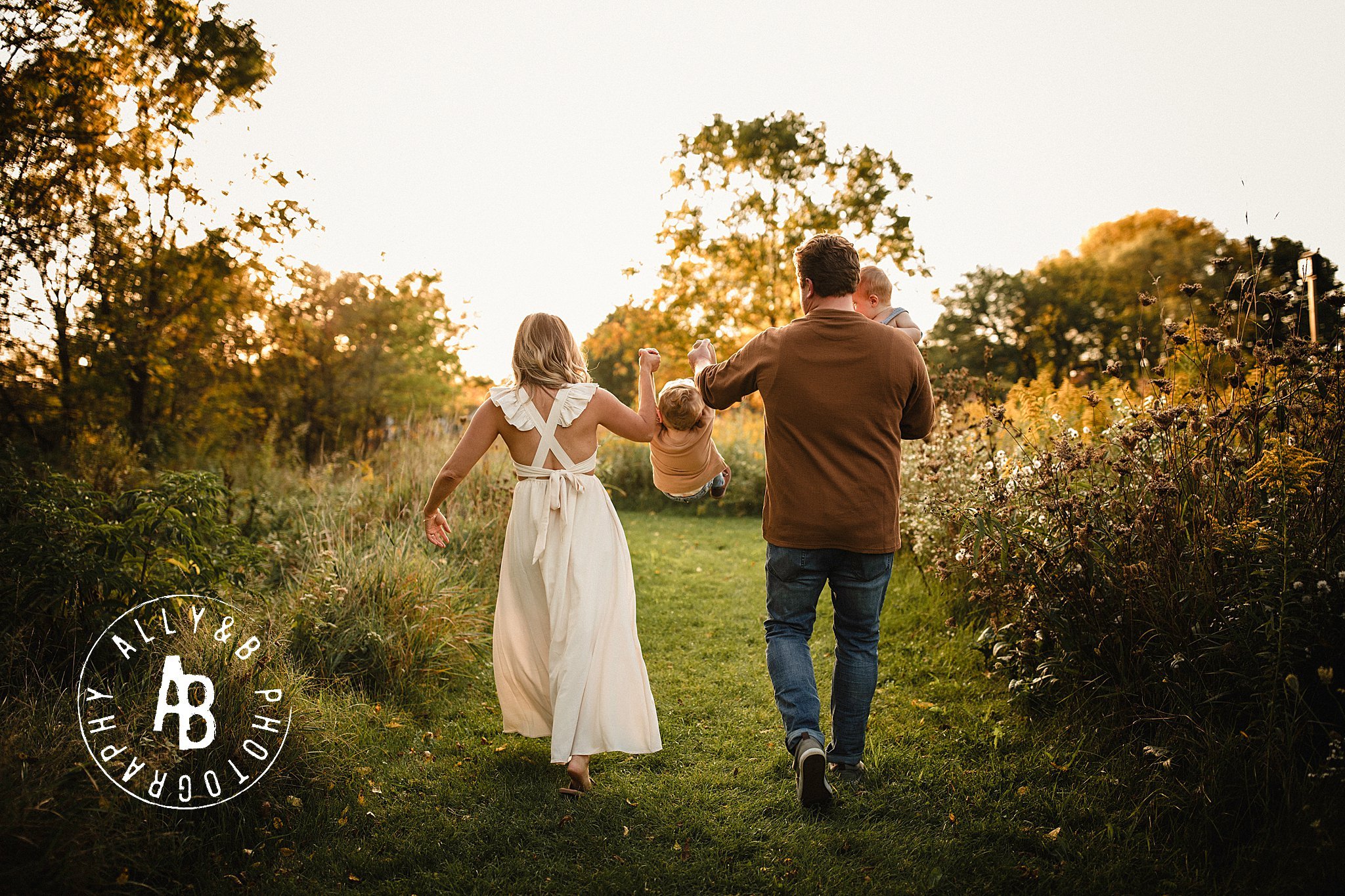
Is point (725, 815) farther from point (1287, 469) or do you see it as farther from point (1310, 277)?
point (1310, 277)

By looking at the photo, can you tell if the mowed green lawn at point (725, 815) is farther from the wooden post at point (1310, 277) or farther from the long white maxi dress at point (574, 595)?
the wooden post at point (1310, 277)

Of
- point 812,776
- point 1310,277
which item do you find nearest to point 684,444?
point 812,776

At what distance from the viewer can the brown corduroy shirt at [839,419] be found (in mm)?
3100

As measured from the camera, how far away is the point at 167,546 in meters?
4.08

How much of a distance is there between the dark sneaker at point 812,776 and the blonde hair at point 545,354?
5.93 feet

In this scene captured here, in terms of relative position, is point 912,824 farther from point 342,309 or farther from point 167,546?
point 342,309

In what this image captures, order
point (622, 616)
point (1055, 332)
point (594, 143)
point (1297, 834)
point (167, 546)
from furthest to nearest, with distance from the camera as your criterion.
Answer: point (1055, 332), point (594, 143), point (167, 546), point (622, 616), point (1297, 834)

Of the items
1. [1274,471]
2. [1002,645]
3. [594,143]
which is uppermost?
[594,143]

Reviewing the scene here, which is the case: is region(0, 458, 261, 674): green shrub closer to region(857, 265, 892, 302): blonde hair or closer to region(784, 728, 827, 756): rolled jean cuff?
region(784, 728, 827, 756): rolled jean cuff

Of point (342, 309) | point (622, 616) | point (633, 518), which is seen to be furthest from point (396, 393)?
point (622, 616)

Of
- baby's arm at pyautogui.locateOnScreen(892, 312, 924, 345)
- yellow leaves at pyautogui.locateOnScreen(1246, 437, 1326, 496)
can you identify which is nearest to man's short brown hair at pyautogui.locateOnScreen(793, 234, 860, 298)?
baby's arm at pyautogui.locateOnScreen(892, 312, 924, 345)

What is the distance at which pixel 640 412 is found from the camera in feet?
11.7

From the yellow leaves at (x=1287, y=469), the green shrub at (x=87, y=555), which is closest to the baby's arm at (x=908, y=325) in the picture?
the yellow leaves at (x=1287, y=469)

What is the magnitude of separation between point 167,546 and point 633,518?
7847 millimetres
